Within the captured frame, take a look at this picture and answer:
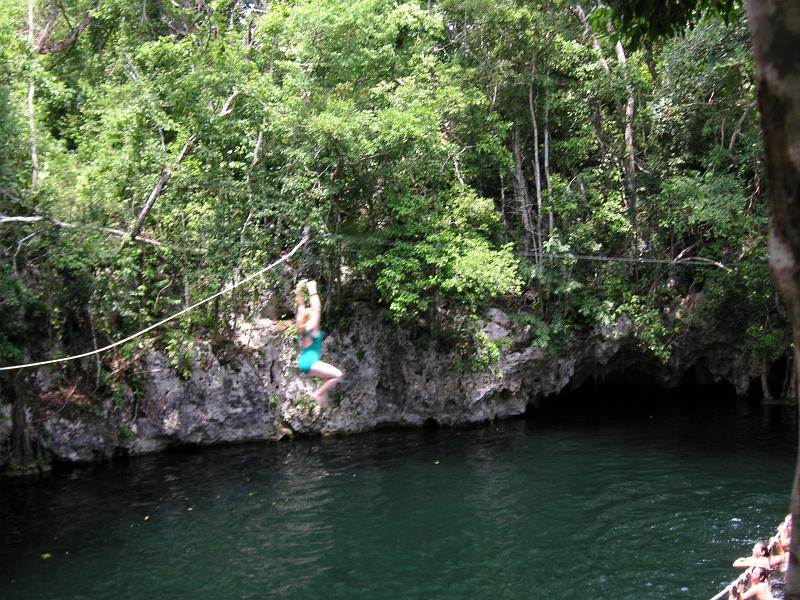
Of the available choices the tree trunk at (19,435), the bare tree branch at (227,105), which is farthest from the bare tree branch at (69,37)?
the tree trunk at (19,435)

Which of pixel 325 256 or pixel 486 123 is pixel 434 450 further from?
pixel 486 123

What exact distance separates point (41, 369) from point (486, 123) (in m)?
11.8

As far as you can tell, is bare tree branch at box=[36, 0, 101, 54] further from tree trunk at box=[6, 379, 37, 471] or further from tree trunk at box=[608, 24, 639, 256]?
tree trunk at box=[608, 24, 639, 256]

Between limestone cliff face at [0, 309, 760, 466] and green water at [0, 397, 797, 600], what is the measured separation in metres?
0.57

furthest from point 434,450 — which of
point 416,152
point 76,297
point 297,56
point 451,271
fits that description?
point 297,56

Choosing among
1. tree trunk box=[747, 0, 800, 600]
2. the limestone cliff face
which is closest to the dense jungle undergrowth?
the limestone cliff face

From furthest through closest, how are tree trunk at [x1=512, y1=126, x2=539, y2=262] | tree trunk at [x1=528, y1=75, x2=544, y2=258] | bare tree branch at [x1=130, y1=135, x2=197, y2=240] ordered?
tree trunk at [x1=512, y1=126, x2=539, y2=262]
tree trunk at [x1=528, y1=75, x2=544, y2=258]
bare tree branch at [x1=130, y1=135, x2=197, y2=240]

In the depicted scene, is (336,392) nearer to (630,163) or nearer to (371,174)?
(371,174)

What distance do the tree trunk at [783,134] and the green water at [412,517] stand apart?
26.1 ft

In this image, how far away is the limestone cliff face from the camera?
15797 mm

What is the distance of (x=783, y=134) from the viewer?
7.00ft

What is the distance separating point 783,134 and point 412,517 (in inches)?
422

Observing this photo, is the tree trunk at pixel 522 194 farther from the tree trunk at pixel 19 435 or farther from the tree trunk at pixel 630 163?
the tree trunk at pixel 19 435

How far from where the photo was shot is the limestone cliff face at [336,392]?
15.8 meters
